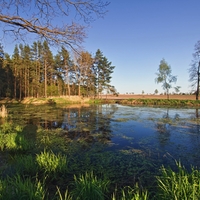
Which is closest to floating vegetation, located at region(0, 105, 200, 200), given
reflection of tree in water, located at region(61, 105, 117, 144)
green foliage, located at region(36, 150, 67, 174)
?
green foliage, located at region(36, 150, 67, 174)

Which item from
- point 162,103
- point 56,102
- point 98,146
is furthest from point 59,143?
point 162,103

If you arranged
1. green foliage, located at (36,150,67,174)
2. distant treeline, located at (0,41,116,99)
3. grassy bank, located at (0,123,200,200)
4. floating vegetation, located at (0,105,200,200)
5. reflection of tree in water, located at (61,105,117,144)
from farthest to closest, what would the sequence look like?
distant treeline, located at (0,41,116,99) < reflection of tree in water, located at (61,105,117,144) < green foliage, located at (36,150,67,174) < floating vegetation, located at (0,105,200,200) < grassy bank, located at (0,123,200,200)

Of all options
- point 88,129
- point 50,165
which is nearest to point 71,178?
point 50,165

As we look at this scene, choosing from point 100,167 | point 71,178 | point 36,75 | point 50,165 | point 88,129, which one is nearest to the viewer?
point 71,178

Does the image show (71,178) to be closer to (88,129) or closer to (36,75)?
(88,129)

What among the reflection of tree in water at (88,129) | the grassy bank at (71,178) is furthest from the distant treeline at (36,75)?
the grassy bank at (71,178)

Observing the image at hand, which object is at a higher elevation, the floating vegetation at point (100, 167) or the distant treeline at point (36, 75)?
the distant treeline at point (36, 75)

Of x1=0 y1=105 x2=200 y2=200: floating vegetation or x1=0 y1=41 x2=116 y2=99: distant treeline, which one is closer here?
x1=0 y1=105 x2=200 y2=200: floating vegetation

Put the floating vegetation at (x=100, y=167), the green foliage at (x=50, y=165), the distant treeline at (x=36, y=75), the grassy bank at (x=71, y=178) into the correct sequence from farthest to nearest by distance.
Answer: the distant treeline at (x=36, y=75) → the green foliage at (x=50, y=165) → the floating vegetation at (x=100, y=167) → the grassy bank at (x=71, y=178)

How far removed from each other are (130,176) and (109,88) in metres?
41.6

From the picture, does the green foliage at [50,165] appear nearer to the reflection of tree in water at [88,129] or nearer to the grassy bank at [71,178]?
the grassy bank at [71,178]

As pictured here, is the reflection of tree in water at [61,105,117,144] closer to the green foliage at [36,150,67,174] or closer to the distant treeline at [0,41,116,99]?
the green foliage at [36,150,67,174]

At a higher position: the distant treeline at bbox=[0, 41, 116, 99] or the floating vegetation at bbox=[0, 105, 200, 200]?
the distant treeline at bbox=[0, 41, 116, 99]

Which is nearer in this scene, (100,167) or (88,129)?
(100,167)
